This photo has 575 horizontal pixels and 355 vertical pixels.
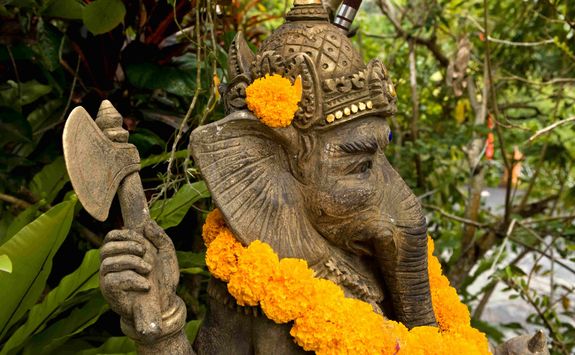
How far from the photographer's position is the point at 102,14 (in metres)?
1.90

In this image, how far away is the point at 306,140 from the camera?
Answer: 4.00 feet

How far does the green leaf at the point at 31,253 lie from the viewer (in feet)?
5.24

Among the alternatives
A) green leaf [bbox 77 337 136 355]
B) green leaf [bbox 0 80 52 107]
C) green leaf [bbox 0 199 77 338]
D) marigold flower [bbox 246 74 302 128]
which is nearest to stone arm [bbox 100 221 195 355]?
marigold flower [bbox 246 74 302 128]

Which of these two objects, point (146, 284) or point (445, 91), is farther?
point (445, 91)

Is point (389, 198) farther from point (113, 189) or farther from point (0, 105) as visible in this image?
point (0, 105)

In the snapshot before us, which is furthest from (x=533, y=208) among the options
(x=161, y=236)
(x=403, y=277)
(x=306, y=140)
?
(x=161, y=236)

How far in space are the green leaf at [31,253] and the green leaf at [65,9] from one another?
0.74 meters

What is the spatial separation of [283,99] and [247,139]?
0.11 m

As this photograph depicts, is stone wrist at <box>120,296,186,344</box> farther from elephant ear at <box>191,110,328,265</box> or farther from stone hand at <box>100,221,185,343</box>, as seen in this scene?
elephant ear at <box>191,110,328,265</box>

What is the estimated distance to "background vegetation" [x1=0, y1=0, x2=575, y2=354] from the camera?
1690 mm

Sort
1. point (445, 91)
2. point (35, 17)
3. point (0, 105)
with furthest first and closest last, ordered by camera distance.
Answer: point (445, 91) < point (35, 17) < point (0, 105)

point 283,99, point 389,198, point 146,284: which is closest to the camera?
point 146,284

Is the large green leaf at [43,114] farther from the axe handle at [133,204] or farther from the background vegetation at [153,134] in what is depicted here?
the axe handle at [133,204]

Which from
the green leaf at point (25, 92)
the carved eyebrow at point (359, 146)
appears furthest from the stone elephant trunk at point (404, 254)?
the green leaf at point (25, 92)
